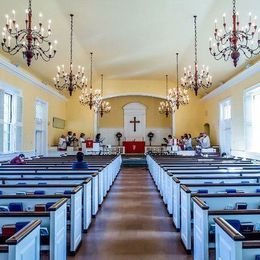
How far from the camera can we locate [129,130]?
2023 centimetres

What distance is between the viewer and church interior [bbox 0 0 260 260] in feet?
11.1

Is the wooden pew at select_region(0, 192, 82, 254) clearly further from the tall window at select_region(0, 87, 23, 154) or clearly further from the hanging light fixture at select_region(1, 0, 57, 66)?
the tall window at select_region(0, 87, 23, 154)

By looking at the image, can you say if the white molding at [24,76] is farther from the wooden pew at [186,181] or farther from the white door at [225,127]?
the white door at [225,127]

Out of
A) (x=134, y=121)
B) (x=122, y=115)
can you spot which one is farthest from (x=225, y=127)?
(x=122, y=115)

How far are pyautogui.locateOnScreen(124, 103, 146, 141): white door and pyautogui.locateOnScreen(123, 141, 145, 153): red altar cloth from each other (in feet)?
4.99

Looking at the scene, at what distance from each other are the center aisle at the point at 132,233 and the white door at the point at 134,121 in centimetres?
1298

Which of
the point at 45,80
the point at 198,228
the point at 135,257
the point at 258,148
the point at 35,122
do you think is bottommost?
the point at 135,257

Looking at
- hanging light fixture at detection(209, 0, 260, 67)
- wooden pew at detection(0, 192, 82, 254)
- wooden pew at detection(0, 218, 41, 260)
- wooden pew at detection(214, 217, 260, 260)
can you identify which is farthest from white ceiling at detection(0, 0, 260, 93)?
wooden pew at detection(214, 217, 260, 260)

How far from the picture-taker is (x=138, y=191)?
8117mm

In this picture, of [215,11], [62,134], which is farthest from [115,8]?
[62,134]

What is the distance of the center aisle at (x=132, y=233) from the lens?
3.74 m

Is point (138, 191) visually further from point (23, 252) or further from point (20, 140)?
point (23, 252)

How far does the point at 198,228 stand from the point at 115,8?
22.1 ft

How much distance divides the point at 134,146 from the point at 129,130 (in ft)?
6.47
